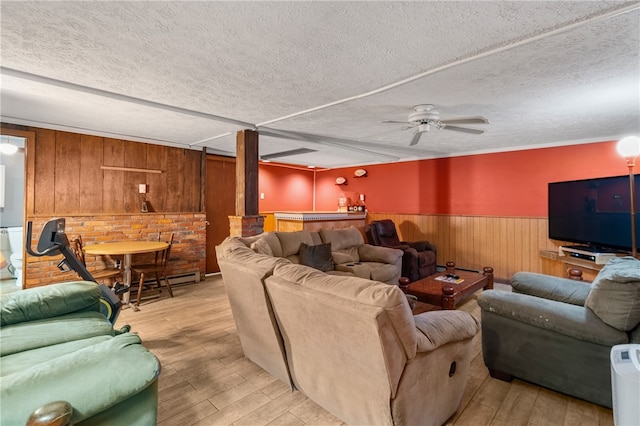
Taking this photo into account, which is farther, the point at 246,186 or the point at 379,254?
the point at 379,254

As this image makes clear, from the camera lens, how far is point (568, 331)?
1.84 m

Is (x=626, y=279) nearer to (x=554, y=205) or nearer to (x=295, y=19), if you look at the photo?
(x=295, y=19)

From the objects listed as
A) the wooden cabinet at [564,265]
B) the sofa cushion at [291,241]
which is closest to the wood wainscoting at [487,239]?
the wooden cabinet at [564,265]

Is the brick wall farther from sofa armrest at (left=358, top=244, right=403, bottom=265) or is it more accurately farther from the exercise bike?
sofa armrest at (left=358, top=244, right=403, bottom=265)

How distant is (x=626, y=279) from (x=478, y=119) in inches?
68.0

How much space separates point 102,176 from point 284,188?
12.4 feet

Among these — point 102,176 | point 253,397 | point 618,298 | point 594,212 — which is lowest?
point 253,397

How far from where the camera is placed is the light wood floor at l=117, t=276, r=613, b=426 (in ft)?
5.87

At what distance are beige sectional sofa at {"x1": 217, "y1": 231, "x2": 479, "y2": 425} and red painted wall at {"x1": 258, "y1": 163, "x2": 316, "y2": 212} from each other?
4.84 meters

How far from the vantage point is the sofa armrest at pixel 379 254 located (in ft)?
14.0

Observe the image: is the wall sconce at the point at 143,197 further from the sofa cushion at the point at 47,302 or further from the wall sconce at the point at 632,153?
the wall sconce at the point at 632,153

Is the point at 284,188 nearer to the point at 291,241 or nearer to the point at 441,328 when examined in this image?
the point at 291,241

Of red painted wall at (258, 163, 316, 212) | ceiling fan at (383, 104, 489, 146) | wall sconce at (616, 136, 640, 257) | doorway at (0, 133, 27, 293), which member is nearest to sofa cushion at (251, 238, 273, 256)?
ceiling fan at (383, 104, 489, 146)

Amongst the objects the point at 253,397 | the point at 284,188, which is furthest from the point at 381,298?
the point at 284,188
